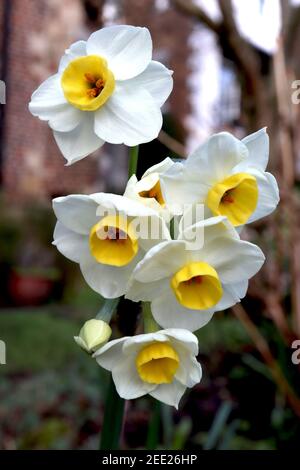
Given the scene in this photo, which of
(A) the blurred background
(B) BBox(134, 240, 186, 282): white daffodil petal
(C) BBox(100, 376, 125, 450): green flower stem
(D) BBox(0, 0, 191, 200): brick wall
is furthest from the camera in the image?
(D) BBox(0, 0, 191, 200): brick wall

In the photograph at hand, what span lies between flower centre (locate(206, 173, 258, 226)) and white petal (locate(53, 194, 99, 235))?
0.11 m

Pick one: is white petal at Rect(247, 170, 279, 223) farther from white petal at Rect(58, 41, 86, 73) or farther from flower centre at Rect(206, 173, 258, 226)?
white petal at Rect(58, 41, 86, 73)

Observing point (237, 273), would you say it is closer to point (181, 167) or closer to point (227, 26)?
point (181, 167)

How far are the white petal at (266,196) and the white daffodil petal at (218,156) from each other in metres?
0.04

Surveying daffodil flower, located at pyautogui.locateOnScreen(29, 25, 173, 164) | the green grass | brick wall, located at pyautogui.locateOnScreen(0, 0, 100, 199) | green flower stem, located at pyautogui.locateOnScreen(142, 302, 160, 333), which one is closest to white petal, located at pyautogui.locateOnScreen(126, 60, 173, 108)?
daffodil flower, located at pyautogui.locateOnScreen(29, 25, 173, 164)

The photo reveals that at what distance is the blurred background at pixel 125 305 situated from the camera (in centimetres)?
167

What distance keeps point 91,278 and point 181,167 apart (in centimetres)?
14

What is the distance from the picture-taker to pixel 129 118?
54cm

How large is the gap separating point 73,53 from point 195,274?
0.88ft

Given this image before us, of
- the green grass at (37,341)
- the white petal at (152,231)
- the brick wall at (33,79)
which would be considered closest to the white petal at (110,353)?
the white petal at (152,231)

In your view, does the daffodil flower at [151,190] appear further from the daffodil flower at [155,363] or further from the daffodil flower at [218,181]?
the daffodil flower at [155,363]

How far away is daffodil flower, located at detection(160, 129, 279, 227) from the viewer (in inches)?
19.9

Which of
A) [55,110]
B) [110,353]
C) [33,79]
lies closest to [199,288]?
[110,353]
